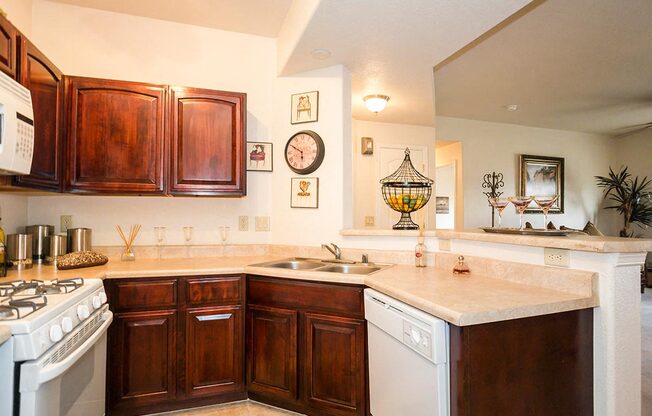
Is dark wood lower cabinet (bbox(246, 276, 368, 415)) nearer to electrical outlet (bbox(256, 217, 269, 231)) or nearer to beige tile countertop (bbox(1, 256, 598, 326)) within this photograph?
beige tile countertop (bbox(1, 256, 598, 326))

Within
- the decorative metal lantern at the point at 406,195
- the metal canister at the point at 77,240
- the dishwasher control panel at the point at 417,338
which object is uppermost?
the decorative metal lantern at the point at 406,195

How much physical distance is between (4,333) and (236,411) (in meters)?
1.47

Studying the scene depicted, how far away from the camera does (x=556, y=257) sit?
1.51m

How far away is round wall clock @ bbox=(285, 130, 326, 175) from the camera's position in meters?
2.64

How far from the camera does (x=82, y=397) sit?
1486 millimetres

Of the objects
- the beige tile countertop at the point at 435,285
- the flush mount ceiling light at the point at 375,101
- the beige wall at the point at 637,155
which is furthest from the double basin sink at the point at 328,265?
the beige wall at the point at 637,155

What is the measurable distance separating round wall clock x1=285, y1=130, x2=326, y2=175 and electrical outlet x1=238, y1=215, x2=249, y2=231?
578mm

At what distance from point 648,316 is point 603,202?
3266 mm

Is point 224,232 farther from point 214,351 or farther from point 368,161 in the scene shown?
point 368,161

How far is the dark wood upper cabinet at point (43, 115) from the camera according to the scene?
1782 mm

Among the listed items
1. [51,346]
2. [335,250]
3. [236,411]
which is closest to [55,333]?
[51,346]

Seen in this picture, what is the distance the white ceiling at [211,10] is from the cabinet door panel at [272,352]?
211 cm

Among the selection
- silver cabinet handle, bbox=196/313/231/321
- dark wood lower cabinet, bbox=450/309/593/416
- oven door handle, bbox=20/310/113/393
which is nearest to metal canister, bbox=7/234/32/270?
silver cabinet handle, bbox=196/313/231/321

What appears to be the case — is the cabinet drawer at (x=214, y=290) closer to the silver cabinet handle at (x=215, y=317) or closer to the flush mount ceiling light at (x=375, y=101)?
the silver cabinet handle at (x=215, y=317)
